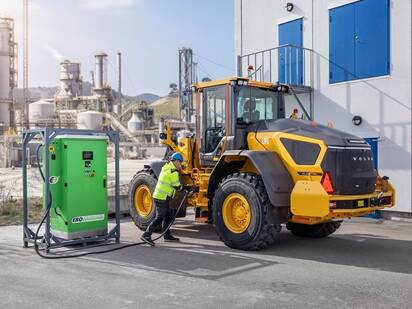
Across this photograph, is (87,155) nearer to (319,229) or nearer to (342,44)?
(319,229)

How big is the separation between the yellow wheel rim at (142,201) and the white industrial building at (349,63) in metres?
3.94

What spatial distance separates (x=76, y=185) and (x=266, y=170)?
3.35 m

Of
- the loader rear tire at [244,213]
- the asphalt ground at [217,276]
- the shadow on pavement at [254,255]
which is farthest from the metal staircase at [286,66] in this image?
the asphalt ground at [217,276]

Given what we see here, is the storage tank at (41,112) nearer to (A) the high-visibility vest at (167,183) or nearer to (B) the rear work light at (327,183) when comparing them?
(A) the high-visibility vest at (167,183)

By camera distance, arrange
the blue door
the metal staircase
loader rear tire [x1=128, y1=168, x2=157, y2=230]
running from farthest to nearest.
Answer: the blue door < the metal staircase < loader rear tire [x1=128, y1=168, x2=157, y2=230]

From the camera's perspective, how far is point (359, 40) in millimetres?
13133

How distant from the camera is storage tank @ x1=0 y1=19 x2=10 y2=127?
63062 millimetres

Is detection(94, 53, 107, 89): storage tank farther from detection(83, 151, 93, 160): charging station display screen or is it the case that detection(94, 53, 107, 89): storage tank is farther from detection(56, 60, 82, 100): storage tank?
detection(83, 151, 93, 160): charging station display screen

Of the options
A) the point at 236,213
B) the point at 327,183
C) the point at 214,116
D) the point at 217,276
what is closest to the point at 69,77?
the point at 214,116

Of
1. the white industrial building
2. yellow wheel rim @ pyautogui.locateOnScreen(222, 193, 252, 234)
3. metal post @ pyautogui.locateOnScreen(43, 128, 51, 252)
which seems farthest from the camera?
the white industrial building

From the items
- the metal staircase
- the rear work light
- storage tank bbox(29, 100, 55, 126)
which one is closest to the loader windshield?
the rear work light

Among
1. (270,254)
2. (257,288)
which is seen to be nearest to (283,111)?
(270,254)

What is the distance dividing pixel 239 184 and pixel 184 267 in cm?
193

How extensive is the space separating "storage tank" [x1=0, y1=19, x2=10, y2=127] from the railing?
53.5m
